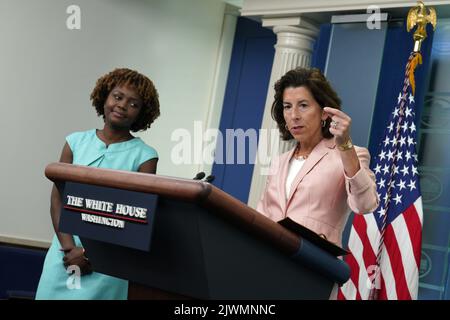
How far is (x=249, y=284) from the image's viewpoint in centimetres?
152

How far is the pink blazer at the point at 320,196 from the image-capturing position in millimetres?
1915

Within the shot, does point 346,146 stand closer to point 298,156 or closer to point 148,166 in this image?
point 298,156

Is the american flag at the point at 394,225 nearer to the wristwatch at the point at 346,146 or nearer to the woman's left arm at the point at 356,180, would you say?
the woman's left arm at the point at 356,180

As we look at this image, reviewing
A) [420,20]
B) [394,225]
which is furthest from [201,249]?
[420,20]

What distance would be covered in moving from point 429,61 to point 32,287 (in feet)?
10.1

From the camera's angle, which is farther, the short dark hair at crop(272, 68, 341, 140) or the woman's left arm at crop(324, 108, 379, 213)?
the short dark hair at crop(272, 68, 341, 140)

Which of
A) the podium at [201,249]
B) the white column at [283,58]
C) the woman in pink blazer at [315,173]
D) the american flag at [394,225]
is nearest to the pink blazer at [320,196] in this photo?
the woman in pink blazer at [315,173]

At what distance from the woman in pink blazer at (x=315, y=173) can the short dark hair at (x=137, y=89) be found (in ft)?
2.10

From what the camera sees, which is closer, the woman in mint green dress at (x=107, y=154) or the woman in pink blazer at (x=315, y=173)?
the woman in pink blazer at (x=315, y=173)

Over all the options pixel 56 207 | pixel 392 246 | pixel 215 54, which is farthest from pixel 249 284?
pixel 215 54

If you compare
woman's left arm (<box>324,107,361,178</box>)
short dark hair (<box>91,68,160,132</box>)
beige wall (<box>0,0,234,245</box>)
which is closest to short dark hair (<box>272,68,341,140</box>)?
woman's left arm (<box>324,107,361,178</box>)

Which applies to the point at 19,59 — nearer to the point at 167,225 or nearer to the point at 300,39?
the point at 300,39

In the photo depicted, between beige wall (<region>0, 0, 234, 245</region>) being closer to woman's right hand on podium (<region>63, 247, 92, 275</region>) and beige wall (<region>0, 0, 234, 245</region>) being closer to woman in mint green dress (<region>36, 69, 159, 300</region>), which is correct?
woman in mint green dress (<region>36, 69, 159, 300</region>)

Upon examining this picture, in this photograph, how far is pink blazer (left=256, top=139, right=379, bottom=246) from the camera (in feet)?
6.28
